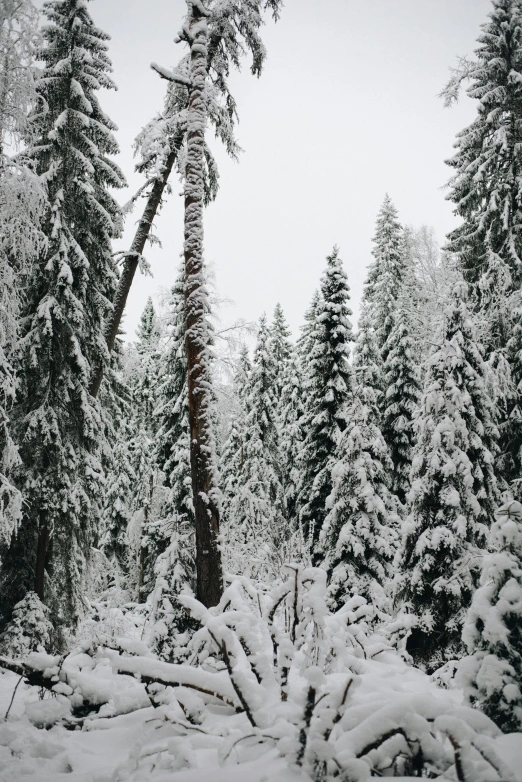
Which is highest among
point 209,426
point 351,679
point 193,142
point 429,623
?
point 193,142

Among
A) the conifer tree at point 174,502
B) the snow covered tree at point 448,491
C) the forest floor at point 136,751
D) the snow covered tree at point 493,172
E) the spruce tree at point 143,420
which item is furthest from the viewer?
the spruce tree at point 143,420

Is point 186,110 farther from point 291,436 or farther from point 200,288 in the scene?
point 291,436

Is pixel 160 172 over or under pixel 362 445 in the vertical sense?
over

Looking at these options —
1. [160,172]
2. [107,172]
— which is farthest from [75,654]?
[107,172]

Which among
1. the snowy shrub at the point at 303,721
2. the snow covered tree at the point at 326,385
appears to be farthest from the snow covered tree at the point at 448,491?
the snow covered tree at the point at 326,385

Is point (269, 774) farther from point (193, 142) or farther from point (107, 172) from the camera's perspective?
point (107, 172)

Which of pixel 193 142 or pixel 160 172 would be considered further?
pixel 160 172

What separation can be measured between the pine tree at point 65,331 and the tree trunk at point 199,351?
354 cm

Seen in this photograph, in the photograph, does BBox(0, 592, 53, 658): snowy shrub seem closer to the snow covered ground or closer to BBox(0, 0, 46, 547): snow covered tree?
BBox(0, 0, 46, 547): snow covered tree

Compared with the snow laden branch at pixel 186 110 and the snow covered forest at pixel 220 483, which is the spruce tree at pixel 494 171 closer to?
the snow covered forest at pixel 220 483

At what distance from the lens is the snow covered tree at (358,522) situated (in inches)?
472

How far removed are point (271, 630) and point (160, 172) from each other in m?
10.0

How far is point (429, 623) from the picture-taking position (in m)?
8.93

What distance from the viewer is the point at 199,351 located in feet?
21.8
